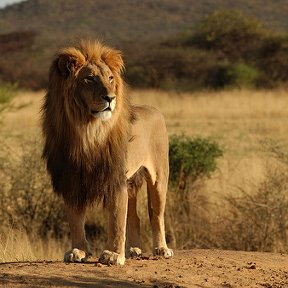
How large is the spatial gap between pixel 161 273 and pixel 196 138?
6072 millimetres

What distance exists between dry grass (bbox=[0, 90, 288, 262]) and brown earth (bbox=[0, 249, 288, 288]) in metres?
1.68

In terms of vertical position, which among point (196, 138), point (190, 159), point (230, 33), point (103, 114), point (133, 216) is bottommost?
point (133, 216)

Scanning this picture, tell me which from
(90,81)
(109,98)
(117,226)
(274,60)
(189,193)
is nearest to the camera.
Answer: (109,98)

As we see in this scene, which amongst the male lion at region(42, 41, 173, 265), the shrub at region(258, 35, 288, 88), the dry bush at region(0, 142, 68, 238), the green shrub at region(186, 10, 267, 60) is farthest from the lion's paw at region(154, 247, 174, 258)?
the green shrub at region(186, 10, 267, 60)

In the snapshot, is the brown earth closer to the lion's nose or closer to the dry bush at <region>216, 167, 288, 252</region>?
the lion's nose

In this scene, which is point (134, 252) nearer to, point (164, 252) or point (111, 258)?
point (164, 252)

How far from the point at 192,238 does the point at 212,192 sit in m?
1.17

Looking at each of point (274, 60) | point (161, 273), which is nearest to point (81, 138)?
point (161, 273)

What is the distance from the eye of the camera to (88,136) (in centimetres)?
677

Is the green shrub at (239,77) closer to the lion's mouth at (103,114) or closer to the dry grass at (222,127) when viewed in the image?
the dry grass at (222,127)

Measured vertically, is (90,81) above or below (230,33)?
below

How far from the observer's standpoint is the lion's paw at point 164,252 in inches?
295

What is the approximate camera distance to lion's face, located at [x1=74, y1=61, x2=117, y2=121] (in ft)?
21.6

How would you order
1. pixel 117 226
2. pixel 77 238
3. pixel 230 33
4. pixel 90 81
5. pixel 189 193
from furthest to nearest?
1. pixel 230 33
2. pixel 189 193
3. pixel 77 238
4. pixel 117 226
5. pixel 90 81
